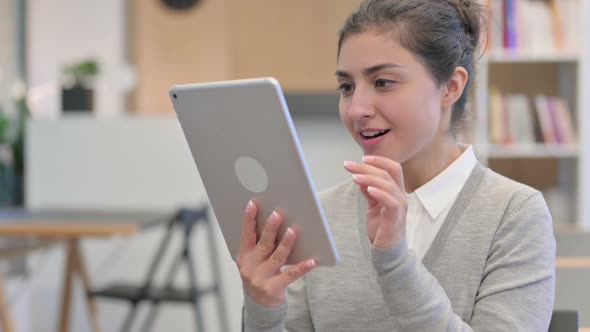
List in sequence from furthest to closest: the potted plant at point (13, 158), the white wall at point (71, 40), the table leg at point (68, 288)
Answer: the white wall at point (71, 40) → the potted plant at point (13, 158) → the table leg at point (68, 288)

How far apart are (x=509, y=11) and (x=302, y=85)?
1.23m

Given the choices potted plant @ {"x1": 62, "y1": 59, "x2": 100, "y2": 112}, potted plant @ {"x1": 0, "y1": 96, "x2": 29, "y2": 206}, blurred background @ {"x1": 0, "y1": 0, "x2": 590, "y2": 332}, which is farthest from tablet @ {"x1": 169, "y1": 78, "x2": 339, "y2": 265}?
potted plant @ {"x1": 0, "y1": 96, "x2": 29, "y2": 206}

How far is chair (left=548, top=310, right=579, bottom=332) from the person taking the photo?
1187 millimetres

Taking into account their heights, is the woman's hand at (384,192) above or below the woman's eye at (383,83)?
below

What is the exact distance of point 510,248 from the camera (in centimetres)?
117

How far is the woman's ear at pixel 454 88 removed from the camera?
1260 millimetres

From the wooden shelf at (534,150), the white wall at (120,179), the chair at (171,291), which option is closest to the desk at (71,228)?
the chair at (171,291)

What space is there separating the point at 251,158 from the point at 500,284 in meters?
0.39

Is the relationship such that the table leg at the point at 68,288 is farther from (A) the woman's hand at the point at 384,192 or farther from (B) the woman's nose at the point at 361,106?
(A) the woman's hand at the point at 384,192

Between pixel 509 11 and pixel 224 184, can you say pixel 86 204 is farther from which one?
pixel 224 184

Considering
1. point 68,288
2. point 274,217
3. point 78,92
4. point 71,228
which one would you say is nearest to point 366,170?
point 274,217

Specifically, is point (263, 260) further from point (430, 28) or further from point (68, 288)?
point (68, 288)

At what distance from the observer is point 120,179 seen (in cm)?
437

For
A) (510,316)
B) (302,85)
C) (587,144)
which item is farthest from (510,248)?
(302,85)
